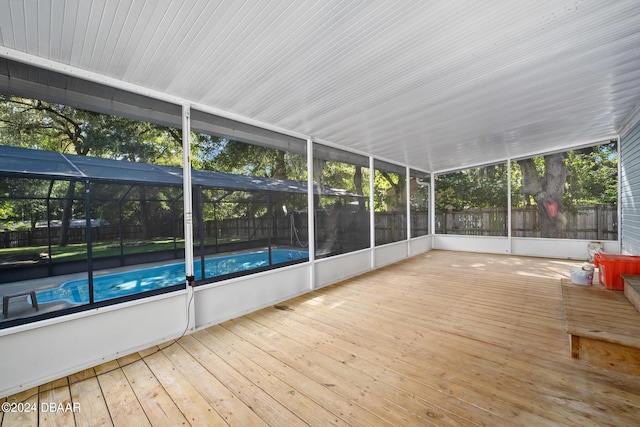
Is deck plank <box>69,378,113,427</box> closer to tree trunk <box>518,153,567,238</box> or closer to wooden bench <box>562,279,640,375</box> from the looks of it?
wooden bench <box>562,279,640,375</box>

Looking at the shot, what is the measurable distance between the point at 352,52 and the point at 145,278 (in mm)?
7370

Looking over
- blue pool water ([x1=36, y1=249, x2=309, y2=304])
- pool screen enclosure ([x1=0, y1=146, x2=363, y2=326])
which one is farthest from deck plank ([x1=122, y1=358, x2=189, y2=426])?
blue pool water ([x1=36, y1=249, x2=309, y2=304])

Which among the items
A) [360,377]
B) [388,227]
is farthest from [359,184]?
[360,377]

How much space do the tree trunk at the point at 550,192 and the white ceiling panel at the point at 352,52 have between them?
3.18m

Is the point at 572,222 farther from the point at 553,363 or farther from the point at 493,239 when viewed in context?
the point at 553,363

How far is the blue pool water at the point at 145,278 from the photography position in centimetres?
488

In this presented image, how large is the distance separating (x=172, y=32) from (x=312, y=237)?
298cm

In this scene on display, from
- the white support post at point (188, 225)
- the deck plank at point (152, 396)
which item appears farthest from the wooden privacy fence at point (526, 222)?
the deck plank at point (152, 396)

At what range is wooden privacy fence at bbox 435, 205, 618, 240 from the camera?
5520 mm

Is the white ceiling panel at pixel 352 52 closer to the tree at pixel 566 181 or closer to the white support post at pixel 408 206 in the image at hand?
the tree at pixel 566 181

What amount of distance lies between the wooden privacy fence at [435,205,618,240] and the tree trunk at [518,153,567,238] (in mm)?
114

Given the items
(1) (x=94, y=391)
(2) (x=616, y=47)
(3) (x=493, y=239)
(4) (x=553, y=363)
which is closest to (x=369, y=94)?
(2) (x=616, y=47)

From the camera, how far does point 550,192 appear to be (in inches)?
248

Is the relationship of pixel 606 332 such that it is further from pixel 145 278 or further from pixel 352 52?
pixel 145 278
